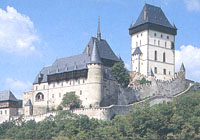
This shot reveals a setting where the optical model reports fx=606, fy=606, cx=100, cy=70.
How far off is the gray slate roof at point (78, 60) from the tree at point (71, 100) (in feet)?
12.4

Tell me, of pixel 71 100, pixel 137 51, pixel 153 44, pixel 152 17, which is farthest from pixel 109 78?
pixel 152 17

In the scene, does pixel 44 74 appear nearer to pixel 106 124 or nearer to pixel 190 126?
pixel 106 124

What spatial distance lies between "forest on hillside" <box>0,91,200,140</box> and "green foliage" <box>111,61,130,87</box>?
8963 mm

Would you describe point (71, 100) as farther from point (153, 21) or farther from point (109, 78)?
point (153, 21)

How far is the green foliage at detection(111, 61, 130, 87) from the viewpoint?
82000mm

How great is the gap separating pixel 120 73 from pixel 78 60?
598cm

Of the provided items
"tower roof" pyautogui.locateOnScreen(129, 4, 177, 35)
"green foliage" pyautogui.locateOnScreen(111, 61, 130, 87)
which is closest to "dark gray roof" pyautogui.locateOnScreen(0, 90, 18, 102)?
"green foliage" pyautogui.locateOnScreen(111, 61, 130, 87)

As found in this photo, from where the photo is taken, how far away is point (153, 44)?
300 ft

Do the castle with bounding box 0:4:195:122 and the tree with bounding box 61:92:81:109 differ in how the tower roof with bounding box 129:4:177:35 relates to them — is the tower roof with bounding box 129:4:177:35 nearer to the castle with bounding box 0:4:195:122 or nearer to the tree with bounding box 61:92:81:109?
the castle with bounding box 0:4:195:122

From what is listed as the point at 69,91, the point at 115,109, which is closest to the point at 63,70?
the point at 69,91

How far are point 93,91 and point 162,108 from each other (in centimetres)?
1105

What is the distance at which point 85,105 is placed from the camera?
7750cm

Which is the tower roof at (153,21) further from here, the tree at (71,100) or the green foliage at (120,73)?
the tree at (71,100)

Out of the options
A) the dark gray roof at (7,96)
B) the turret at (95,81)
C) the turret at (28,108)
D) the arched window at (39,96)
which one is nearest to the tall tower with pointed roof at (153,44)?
the turret at (95,81)
